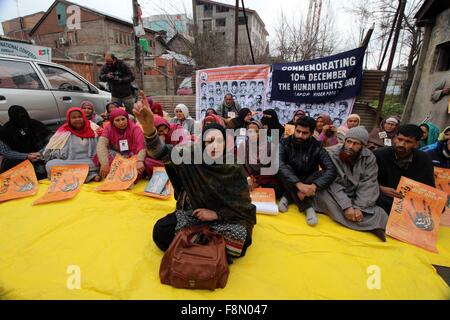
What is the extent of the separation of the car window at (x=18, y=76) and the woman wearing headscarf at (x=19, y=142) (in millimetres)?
984

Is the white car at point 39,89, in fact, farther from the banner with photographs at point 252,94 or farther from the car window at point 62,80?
the banner with photographs at point 252,94

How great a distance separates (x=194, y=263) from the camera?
1553 mm

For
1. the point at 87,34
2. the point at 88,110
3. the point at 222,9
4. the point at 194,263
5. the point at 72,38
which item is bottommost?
the point at 194,263

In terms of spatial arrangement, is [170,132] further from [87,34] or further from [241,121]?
[87,34]

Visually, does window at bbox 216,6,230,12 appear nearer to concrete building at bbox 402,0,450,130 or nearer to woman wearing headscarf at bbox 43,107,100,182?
concrete building at bbox 402,0,450,130

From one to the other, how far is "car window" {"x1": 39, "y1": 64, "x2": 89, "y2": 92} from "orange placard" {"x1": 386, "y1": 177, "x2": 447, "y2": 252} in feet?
19.1

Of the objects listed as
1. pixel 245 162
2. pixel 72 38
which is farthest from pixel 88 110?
pixel 72 38

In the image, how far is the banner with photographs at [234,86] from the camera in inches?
235

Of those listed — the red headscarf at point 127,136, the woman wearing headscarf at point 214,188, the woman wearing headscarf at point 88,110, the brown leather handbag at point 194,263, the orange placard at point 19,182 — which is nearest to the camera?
the brown leather handbag at point 194,263

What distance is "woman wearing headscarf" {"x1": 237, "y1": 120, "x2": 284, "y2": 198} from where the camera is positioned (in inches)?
120

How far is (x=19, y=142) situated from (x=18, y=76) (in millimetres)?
1533

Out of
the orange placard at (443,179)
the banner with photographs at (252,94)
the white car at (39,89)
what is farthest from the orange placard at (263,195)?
the white car at (39,89)

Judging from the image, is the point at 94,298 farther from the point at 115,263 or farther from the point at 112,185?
the point at 112,185

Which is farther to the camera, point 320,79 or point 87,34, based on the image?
point 87,34
